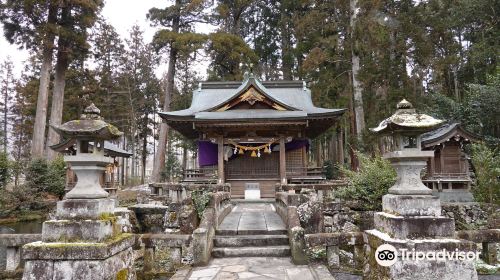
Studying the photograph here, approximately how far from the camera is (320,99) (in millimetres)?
23031

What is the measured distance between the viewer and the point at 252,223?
28.9 feet

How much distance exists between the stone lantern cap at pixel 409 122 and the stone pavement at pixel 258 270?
2683 mm

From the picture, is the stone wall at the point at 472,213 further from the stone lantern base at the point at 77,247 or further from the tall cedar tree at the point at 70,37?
the tall cedar tree at the point at 70,37

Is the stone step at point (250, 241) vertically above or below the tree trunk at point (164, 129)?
below

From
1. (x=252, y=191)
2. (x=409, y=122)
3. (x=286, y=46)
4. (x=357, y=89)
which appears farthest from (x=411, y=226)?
(x=286, y=46)

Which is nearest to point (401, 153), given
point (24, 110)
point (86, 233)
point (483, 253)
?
point (483, 253)

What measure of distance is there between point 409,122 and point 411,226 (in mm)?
1363

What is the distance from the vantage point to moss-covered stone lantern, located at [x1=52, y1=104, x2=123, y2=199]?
459 centimetres

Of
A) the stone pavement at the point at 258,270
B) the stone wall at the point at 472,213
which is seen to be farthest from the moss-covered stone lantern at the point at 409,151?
the stone wall at the point at 472,213

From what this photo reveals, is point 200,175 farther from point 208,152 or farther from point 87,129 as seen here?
point 87,129

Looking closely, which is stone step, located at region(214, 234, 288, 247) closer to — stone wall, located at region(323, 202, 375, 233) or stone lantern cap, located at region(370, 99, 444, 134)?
stone lantern cap, located at region(370, 99, 444, 134)

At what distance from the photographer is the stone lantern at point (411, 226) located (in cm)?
405

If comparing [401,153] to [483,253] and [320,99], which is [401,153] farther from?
[320,99]

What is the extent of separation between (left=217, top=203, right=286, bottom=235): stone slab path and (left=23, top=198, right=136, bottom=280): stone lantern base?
3531 millimetres
